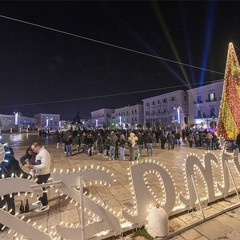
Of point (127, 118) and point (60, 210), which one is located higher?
point (127, 118)

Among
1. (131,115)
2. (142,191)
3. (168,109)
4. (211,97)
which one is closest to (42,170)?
(142,191)

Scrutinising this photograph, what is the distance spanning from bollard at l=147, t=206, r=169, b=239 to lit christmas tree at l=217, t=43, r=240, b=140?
18.9ft

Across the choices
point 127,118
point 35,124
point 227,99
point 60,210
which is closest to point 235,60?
point 227,99

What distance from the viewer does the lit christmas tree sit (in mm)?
7758

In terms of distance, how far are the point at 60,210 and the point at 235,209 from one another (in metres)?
4.14

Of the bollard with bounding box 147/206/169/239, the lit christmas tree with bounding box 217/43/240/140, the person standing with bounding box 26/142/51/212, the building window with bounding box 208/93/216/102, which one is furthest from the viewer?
the building window with bounding box 208/93/216/102

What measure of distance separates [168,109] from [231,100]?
49470 mm

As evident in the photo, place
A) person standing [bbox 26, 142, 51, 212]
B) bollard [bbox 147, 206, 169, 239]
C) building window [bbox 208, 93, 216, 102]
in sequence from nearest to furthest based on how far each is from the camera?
bollard [bbox 147, 206, 169, 239], person standing [bbox 26, 142, 51, 212], building window [bbox 208, 93, 216, 102]

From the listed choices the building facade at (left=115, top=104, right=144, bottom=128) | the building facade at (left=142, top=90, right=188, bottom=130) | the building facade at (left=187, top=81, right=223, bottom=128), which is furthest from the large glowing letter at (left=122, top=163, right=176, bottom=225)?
the building facade at (left=115, top=104, right=144, bottom=128)

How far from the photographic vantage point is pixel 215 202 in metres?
5.20

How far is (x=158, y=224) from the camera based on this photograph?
3.47 m

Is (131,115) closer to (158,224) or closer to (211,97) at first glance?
(211,97)

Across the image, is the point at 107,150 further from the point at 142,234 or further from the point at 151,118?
the point at 151,118

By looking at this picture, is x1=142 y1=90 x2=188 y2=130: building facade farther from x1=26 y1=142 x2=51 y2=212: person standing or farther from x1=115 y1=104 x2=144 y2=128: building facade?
x1=26 y1=142 x2=51 y2=212: person standing
